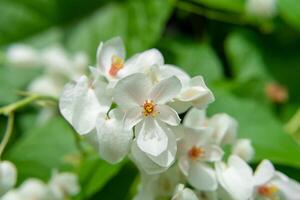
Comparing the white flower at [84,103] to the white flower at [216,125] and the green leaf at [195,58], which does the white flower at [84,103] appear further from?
the green leaf at [195,58]

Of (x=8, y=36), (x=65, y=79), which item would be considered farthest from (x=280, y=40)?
(x=8, y=36)

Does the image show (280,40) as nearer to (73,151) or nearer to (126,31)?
(126,31)

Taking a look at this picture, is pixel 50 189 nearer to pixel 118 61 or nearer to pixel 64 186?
pixel 64 186

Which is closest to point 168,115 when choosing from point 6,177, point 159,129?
point 159,129

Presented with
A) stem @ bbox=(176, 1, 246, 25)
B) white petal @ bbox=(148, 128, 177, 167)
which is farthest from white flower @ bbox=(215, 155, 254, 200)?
stem @ bbox=(176, 1, 246, 25)

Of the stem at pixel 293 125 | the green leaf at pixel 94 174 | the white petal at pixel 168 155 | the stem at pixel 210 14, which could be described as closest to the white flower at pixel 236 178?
the white petal at pixel 168 155

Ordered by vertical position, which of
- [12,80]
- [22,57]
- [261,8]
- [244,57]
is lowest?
[12,80]
